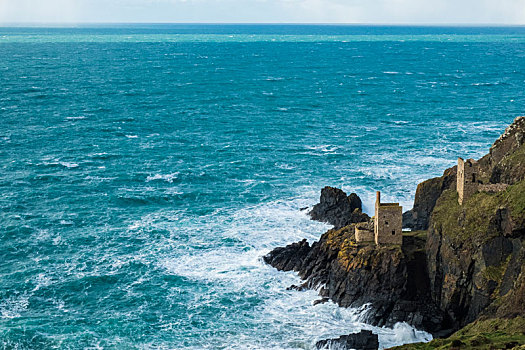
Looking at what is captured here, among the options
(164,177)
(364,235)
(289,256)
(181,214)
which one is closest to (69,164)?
(164,177)

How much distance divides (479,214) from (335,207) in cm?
3471

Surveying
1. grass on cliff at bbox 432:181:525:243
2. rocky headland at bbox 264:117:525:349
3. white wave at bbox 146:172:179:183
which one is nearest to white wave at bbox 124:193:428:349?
rocky headland at bbox 264:117:525:349

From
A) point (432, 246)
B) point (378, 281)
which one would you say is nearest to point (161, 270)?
point (378, 281)

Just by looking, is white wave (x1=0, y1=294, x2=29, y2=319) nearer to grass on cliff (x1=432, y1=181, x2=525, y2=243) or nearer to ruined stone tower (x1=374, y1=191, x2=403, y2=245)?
ruined stone tower (x1=374, y1=191, x2=403, y2=245)

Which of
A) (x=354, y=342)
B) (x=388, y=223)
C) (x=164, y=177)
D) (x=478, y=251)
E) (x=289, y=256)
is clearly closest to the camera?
(x=354, y=342)

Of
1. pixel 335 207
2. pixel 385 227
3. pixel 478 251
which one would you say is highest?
pixel 385 227

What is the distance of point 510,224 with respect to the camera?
253ft

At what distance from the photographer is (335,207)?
113 m

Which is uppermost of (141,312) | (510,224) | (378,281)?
(510,224)

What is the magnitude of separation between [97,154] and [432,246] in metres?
94.4

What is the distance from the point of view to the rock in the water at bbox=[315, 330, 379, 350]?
76.2 metres

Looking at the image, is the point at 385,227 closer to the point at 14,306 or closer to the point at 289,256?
the point at 289,256

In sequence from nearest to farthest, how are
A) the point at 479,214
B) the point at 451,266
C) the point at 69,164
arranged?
the point at 451,266 < the point at 479,214 < the point at 69,164

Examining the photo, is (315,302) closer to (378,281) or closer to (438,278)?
(378,281)
